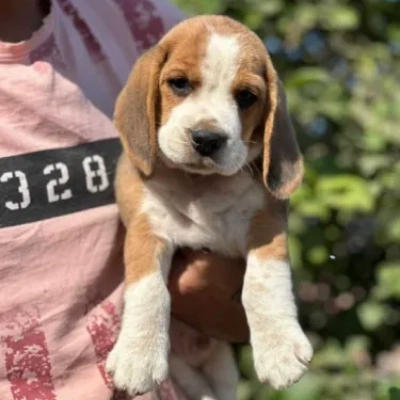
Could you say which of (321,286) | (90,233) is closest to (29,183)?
(90,233)

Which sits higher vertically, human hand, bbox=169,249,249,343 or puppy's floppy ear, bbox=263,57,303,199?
puppy's floppy ear, bbox=263,57,303,199

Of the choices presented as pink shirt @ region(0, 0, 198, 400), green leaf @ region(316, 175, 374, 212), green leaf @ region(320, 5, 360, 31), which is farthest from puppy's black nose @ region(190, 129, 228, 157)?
green leaf @ region(320, 5, 360, 31)

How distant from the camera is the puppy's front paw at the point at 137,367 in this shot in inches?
95.5

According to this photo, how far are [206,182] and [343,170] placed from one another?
1783mm

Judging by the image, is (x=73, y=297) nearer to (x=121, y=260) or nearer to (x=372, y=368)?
(x=121, y=260)

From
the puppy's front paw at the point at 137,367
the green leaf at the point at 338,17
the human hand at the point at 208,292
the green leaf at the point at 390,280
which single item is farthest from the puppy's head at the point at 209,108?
the green leaf at the point at 338,17

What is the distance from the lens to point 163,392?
2.66 metres

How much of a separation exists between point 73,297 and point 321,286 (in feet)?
7.33

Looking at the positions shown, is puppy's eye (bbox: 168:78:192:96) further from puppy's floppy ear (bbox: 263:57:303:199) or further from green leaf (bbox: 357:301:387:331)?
green leaf (bbox: 357:301:387:331)

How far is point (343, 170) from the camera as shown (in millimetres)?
4324

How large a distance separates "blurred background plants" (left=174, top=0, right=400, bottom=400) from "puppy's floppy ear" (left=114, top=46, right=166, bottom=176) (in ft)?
5.38

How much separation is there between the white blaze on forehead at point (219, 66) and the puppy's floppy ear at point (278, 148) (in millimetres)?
111

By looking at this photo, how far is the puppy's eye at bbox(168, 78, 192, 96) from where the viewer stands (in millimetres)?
2471

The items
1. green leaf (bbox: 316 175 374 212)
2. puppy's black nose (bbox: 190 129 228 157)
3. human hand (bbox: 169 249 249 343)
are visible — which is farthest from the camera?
green leaf (bbox: 316 175 374 212)
